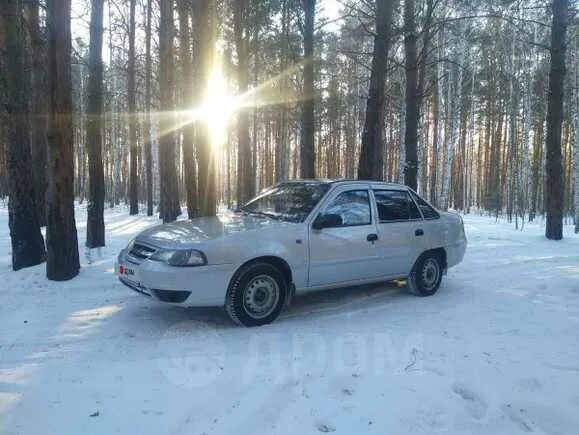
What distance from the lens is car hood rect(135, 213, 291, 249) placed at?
493 cm

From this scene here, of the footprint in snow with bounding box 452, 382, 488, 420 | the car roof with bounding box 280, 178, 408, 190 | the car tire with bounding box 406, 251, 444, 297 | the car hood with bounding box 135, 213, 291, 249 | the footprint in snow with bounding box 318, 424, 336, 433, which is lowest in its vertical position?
the footprint in snow with bounding box 452, 382, 488, 420

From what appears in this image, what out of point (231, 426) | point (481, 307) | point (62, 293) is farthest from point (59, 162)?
point (481, 307)

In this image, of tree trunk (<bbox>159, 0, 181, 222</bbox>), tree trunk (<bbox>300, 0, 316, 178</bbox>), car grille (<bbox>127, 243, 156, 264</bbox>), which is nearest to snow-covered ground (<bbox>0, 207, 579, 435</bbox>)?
car grille (<bbox>127, 243, 156, 264</bbox>)

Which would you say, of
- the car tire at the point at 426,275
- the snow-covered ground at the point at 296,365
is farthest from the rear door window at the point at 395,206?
the snow-covered ground at the point at 296,365

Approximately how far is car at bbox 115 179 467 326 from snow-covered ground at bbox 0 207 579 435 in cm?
41

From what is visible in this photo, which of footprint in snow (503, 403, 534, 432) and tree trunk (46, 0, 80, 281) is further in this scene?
tree trunk (46, 0, 80, 281)

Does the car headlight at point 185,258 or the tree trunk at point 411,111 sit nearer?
the car headlight at point 185,258

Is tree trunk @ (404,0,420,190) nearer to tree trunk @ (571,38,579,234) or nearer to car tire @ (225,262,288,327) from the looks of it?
tree trunk @ (571,38,579,234)

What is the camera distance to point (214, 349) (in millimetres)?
A: 4438

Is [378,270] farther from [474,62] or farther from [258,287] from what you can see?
[474,62]

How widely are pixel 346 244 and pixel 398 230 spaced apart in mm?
1002

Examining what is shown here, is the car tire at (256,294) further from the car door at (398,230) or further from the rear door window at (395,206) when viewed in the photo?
the rear door window at (395,206)

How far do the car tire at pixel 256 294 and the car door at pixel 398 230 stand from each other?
162 centimetres

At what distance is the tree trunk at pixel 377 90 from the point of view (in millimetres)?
10172
